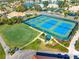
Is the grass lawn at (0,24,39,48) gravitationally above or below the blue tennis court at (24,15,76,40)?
below

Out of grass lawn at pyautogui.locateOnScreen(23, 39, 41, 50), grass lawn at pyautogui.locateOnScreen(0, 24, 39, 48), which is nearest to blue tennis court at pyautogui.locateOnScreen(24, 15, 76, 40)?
grass lawn at pyautogui.locateOnScreen(0, 24, 39, 48)

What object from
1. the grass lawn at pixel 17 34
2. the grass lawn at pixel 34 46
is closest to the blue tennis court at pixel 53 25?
the grass lawn at pixel 17 34

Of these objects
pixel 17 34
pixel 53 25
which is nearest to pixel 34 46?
pixel 17 34

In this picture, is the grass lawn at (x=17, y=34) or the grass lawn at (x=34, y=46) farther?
the grass lawn at (x=17, y=34)

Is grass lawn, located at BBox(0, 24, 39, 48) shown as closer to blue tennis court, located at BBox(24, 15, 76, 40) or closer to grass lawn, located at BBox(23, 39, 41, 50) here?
grass lawn, located at BBox(23, 39, 41, 50)

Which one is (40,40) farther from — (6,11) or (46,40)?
(6,11)

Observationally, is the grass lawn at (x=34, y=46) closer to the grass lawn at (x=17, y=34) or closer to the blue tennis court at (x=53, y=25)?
the grass lawn at (x=17, y=34)

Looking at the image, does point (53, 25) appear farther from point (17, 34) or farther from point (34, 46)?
point (34, 46)
